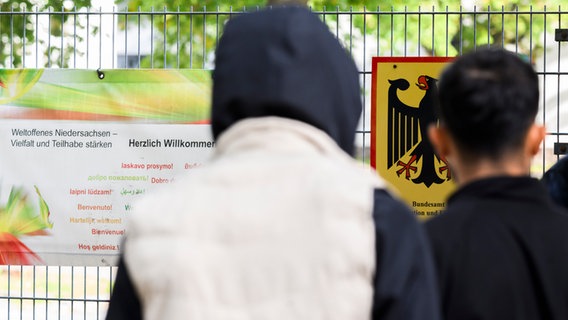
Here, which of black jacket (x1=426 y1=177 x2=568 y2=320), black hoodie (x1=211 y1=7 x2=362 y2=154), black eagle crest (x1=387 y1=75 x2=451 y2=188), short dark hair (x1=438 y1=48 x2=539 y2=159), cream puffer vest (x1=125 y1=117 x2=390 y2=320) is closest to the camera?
cream puffer vest (x1=125 y1=117 x2=390 y2=320)

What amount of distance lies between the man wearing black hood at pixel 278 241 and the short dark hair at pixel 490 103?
61cm

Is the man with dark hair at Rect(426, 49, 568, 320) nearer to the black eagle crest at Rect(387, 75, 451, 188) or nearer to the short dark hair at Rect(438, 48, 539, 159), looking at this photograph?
the short dark hair at Rect(438, 48, 539, 159)

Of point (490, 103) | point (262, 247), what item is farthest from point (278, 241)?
point (490, 103)

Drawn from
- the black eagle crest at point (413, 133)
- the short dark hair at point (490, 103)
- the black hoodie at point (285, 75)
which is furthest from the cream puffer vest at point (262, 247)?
the black eagle crest at point (413, 133)

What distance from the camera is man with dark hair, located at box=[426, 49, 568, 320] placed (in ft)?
6.93

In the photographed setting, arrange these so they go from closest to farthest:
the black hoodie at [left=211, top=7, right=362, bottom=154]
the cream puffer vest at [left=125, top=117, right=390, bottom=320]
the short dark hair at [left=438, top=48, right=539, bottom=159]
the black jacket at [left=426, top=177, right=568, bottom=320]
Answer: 1. the cream puffer vest at [left=125, top=117, right=390, bottom=320]
2. the black hoodie at [left=211, top=7, right=362, bottom=154]
3. the black jacket at [left=426, top=177, right=568, bottom=320]
4. the short dark hair at [left=438, top=48, right=539, bottom=159]

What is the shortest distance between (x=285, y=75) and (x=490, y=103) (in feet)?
2.10

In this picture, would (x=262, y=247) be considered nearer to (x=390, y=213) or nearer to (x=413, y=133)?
(x=390, y=213)

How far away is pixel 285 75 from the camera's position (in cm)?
174

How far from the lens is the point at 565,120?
23.9 ft

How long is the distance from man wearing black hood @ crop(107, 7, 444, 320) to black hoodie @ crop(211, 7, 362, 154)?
2 cm

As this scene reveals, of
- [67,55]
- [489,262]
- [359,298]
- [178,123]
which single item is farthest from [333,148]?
[67,55]

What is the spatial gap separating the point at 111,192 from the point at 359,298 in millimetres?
5481

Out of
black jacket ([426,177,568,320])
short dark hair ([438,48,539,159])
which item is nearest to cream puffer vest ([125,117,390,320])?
black jacket ([426,177,568,320])
